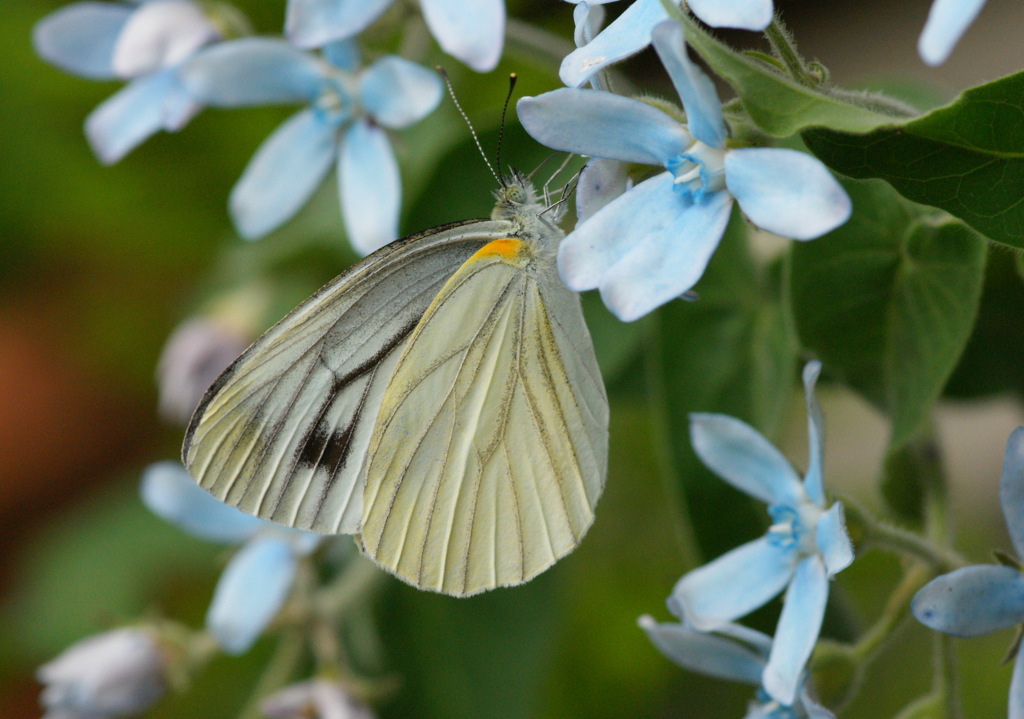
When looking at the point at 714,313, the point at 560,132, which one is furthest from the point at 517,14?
the point at 560,132

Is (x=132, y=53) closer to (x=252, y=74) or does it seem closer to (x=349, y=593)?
(x=252, y=74)

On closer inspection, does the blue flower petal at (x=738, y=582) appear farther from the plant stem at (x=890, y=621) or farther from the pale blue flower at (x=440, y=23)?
the pale blue flower at (x=440, y=23)

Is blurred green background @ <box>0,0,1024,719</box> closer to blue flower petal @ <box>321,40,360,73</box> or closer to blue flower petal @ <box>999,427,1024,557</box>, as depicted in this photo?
blue flower petal @ <box>321,40,360,73</box>

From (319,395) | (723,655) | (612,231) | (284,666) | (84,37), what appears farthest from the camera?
(284,666)

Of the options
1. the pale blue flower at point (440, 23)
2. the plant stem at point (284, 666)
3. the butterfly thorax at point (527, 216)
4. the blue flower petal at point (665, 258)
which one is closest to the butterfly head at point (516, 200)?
the butterfly thorax at point (527, 216)

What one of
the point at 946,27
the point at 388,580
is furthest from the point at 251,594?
the point at 946,27

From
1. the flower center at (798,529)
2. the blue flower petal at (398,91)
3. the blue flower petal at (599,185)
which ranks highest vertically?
the blue flower petal at (398,91)

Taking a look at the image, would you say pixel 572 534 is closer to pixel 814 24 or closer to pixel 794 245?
pixel 794 245
